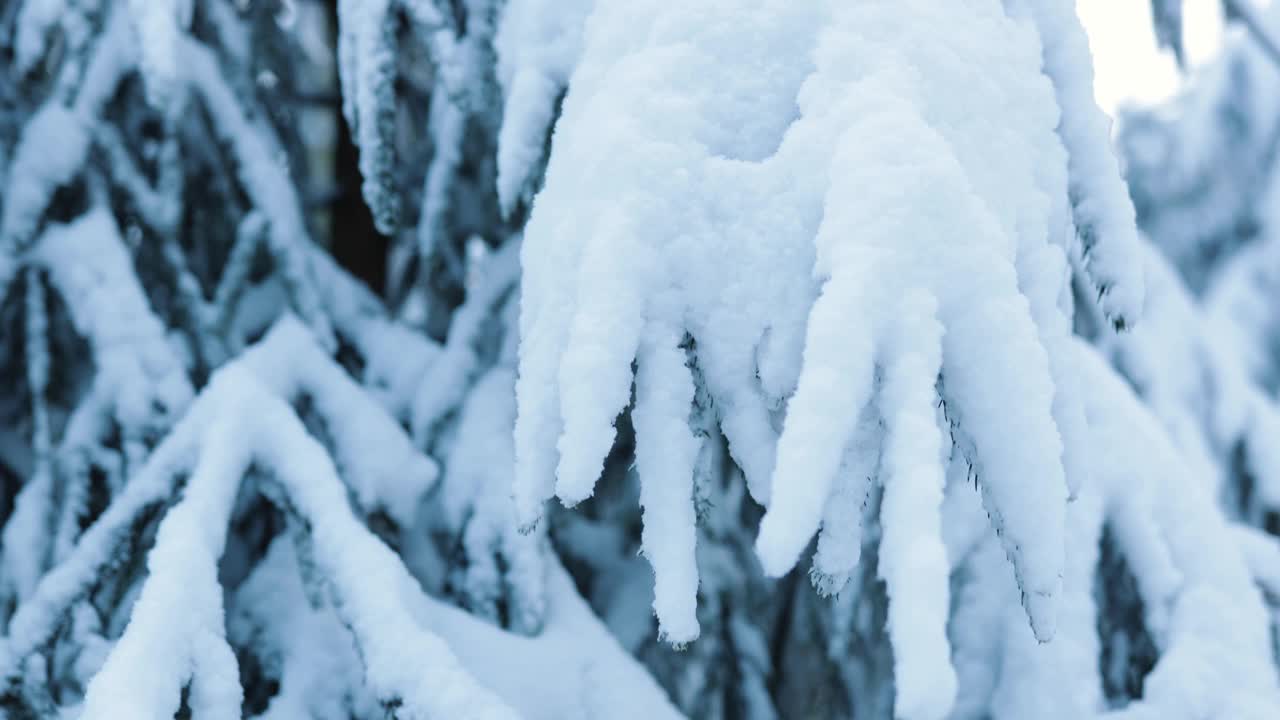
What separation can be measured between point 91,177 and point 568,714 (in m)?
0.95

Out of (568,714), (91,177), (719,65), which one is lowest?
(568,714)

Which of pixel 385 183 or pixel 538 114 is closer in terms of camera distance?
pixel 538 114

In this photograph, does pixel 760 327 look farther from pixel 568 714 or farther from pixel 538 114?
pixel 568 714

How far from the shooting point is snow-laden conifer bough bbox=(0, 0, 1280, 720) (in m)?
0.70

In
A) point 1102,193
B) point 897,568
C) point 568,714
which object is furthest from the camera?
point 568,714

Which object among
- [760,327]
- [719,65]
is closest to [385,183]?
[719,65]

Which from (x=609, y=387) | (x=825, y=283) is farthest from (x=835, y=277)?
(x=609, y=387)

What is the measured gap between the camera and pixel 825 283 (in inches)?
27.3

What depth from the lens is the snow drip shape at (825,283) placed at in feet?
2.13

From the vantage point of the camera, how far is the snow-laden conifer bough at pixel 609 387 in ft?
2.28

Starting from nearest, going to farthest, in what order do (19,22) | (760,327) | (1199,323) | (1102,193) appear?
(760,327) → (1102,193) → (19,22) → (1199,323)

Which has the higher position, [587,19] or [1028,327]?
[587,19]

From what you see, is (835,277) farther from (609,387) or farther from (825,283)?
(609,387)

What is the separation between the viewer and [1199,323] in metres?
2.64
